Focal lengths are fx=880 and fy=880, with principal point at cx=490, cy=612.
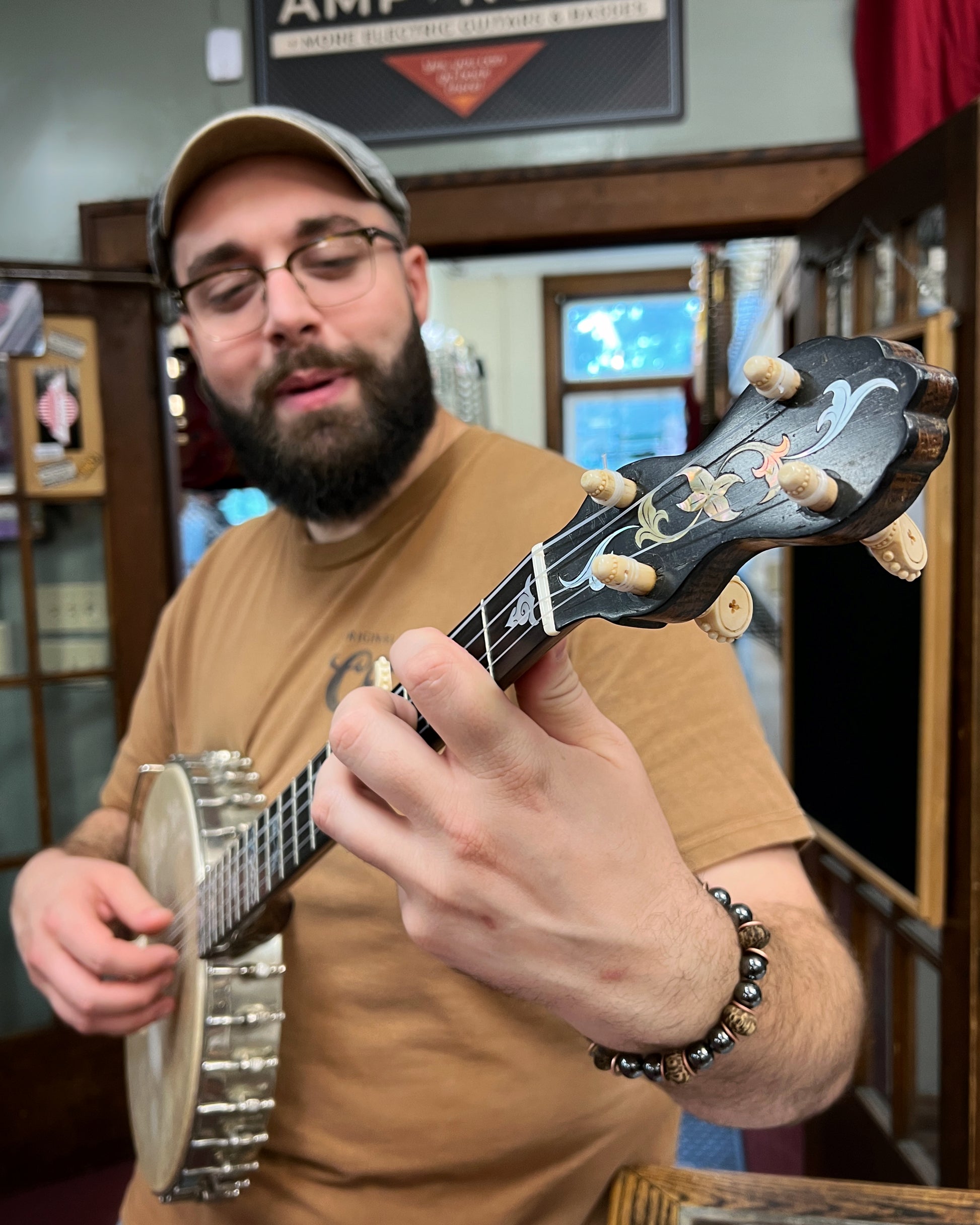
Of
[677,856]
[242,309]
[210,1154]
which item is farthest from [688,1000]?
[242,309]

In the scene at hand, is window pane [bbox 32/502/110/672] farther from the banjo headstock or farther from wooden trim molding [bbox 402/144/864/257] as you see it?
the banjo headstock

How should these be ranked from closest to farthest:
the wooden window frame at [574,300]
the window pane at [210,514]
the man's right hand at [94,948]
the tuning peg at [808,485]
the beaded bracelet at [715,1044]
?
the tuning peg at [808,485] → the beaded bracelet at [715,1044] → the man's right hand at [94,948] → the window pane at [210,514] → the wooden window frame at [574,300]

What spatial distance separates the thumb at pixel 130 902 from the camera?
1.05 m

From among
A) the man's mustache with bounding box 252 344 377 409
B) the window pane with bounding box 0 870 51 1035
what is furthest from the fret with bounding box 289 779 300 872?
the window pane with bounding box 0 870 51 1035

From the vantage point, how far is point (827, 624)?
6.41ft

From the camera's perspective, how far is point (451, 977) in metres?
0.87

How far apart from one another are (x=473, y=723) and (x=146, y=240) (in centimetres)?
236

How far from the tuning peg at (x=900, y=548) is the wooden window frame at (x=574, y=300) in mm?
6222

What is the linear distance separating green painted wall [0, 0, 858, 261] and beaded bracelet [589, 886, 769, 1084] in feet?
6.73

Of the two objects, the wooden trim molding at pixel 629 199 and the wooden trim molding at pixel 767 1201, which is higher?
the wooden trim molding at pixel 629 199

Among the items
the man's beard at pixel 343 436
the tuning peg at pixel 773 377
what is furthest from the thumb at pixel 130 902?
the tuning peg at pixel 773 377

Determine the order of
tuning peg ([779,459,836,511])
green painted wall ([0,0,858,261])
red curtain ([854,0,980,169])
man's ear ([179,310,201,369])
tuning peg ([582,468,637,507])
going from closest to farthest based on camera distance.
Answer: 1. tuning peg ([779,459,836,511])
2. tuning peg ([582,468,637,507])
3. man's ear ([179,310,201,369])
4. red curtain ([854,0,980,169])
5. green painted wall ([0,0,858,261])

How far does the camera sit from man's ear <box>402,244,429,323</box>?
4.04 feet

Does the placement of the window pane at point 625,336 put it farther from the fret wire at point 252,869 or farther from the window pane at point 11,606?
the fret wire at point 252,869
